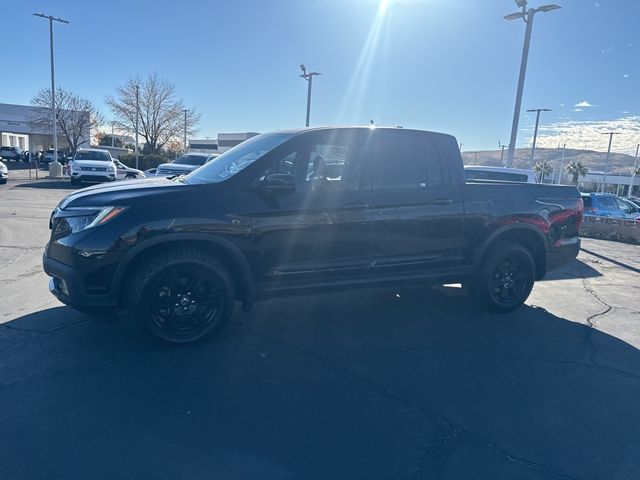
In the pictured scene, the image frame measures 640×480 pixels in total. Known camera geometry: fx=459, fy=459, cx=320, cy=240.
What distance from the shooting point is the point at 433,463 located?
2738 millimetres

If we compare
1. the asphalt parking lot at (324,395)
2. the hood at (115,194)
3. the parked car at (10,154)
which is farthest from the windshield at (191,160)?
the parked car at (10,154)

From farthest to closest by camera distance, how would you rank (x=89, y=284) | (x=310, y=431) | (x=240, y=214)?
(x=240, y=214) → (x=89, y=284) → (x=310, y=431)

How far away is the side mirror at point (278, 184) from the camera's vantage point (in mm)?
4020

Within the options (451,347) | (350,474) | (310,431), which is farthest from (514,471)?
(451,347)

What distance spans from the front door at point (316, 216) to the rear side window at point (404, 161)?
0.72ft

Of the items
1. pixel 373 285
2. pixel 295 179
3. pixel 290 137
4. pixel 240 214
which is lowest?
pixel 373 285

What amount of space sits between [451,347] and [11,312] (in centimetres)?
446

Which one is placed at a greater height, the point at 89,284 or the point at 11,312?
the point at 89,284

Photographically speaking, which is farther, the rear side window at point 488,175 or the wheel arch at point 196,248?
the rear side window at point 488,175

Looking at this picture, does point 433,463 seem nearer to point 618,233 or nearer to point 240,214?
point 240,214

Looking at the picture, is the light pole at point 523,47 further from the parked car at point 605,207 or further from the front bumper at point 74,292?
the front bumper at point 74,292

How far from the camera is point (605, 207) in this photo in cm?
1755

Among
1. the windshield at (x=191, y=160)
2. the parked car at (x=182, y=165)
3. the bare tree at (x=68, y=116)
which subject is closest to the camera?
the parked car at (x=182, y=165)

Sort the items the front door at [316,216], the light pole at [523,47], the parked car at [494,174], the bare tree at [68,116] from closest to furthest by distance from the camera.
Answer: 1. the front door at [316,216]
2. the parked car at [494,174]
3. the light pole at [523,47]
4. the bare tree at [68,116]
